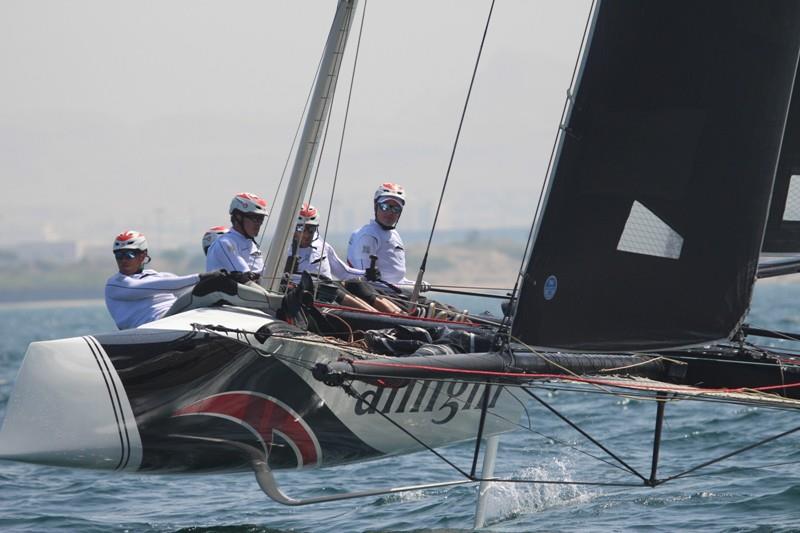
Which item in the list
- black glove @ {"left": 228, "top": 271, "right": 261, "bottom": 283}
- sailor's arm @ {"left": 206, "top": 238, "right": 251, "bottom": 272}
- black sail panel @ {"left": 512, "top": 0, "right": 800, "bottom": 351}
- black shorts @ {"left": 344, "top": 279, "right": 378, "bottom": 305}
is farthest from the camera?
black shorts @ {"left": 344, "top": 279, "right": 378, "bottom": 305}

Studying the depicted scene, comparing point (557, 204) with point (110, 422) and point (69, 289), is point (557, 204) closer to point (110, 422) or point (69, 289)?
point (110, 422)

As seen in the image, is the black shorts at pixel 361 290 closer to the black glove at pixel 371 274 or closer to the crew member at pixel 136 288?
the black glove at pixel 371 274

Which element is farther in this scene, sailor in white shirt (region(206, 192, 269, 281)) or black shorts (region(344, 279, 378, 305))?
black shorts (region(344, 279, 378, 305))

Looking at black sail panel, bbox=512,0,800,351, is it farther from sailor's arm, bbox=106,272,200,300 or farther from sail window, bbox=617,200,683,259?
sailor's arm, bbox=106,272,200,300

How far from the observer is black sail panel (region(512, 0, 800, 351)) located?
24.7 feet

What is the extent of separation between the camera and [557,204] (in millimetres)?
7570

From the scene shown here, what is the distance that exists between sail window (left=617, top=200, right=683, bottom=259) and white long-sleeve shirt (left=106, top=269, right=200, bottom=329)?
3151mm

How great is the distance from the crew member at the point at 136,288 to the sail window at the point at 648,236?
3121 mm

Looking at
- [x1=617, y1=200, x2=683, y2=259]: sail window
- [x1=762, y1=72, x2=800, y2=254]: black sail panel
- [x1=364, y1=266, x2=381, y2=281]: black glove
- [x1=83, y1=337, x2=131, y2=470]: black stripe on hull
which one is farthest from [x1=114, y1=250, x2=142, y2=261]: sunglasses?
[x1=762, y1=72, x2=800, y2=254]: black sail panel

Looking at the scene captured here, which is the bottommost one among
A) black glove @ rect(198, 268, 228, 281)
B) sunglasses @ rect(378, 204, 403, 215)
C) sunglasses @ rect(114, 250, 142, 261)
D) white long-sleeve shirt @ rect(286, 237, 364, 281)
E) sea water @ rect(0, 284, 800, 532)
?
sea water @ rect(0, 284, 800, 532)

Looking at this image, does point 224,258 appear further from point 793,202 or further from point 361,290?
point 793,202

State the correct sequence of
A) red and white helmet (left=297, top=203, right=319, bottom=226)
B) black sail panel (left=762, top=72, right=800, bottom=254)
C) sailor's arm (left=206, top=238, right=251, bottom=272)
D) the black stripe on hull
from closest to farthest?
the black stripe on hull < sailor's arm (left=206, top=238, right=251, bottom=272) < black sail panel (left=762, top=72, right=800, bottom=254) < red and white helmet (left=297, top=203, right=319, bottom=226)

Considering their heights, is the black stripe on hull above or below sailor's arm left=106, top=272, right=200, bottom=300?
below

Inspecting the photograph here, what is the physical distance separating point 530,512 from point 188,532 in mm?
2714
